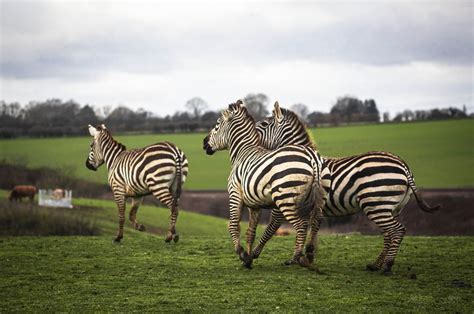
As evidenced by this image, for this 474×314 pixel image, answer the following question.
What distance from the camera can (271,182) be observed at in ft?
38.2

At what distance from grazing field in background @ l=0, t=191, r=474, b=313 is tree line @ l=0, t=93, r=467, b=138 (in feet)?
→ 221

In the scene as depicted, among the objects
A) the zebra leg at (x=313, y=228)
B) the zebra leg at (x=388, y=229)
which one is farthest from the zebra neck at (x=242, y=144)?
the zebra leg at (x=388, y=229)

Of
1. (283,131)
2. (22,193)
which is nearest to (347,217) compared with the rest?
(22,193)

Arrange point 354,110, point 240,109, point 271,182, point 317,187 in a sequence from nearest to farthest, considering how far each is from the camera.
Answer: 1. point 317,187
2. point 271,182
3. point 240,109
4. point 354,110

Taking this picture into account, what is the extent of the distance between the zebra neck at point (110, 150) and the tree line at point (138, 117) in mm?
65100

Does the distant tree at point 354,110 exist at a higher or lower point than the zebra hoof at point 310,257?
higher

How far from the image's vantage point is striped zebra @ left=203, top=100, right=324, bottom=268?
11398 millimetres

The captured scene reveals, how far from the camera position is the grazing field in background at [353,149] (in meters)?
59.3

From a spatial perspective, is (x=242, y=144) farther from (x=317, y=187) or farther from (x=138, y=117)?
(x=138, y=117)

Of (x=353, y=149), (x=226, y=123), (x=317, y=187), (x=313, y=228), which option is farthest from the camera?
(x=353, y=149)

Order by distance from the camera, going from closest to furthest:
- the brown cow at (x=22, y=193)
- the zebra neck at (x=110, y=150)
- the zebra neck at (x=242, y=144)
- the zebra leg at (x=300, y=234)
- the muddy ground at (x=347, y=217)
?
the zebra leg at (x=300, y=234)
the zebra neck at (x=242, y=144)
the zebra neck at (x=110, y=150)
the muddy ground at (x=347, y=217)
the brown cow at (x=22, y=193)

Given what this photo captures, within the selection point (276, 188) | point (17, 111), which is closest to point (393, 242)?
point (276, 188)

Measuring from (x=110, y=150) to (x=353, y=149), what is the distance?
4955 centimetres

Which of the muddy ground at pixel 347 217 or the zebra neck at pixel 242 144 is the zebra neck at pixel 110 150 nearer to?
the zebra neck at pixel 242 144
